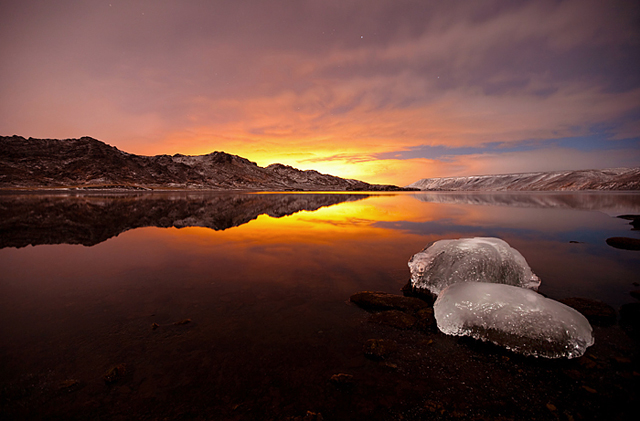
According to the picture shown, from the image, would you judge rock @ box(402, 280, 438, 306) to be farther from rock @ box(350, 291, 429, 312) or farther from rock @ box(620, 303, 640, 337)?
rock @ box(620, 303, 640, 337)

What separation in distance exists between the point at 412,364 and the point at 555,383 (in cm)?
245

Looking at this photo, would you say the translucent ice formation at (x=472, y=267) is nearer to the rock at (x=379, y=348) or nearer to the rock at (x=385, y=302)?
the rock at (x=385, y=302)

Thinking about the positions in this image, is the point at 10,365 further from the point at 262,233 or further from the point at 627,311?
the point at 627,311

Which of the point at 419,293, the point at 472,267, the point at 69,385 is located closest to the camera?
the point at 69,385

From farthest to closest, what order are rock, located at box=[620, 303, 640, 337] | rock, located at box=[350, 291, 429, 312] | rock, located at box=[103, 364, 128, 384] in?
rock, located at box=[350, 291, 429, 312], rock, located at box=[620, 303, 640, 337], rock, located at box=[103, 364, 128, 384]

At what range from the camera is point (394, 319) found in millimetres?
6613

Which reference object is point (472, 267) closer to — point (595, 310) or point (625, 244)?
point (595, 310)

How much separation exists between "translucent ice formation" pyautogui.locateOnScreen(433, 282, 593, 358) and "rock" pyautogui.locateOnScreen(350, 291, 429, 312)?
2.56ft

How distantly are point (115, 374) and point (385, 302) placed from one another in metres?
6.30

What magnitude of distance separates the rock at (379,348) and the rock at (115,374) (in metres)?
4.66

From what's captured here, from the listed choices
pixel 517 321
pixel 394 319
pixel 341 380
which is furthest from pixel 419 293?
pixel 341 380

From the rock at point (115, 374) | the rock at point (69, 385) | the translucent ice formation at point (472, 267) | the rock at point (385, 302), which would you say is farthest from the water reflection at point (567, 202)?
the rock at point (69, 385)

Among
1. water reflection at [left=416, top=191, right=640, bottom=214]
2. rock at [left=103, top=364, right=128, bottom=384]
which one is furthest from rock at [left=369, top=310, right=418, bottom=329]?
water reflection at [left=416, top=191, right=640, bottom=214]

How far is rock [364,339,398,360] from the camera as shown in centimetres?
526
